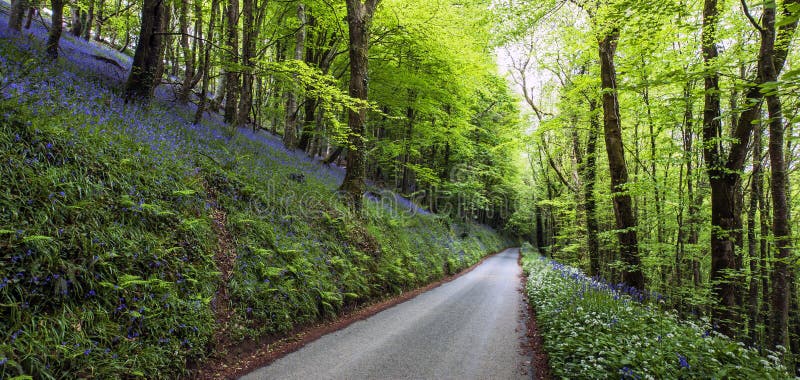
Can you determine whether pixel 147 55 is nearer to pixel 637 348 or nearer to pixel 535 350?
pixel 535 350

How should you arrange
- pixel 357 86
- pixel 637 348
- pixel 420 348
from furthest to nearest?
pixel 357 86 < pixel 420 348 < pixel 637 348

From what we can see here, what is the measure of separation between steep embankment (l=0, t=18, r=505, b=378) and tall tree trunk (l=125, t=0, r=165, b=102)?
43 cm

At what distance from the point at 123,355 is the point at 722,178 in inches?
406

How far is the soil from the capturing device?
16.0 feet

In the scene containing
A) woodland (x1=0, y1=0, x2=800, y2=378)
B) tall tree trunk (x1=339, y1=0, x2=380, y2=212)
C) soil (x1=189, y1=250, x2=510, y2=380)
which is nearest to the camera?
woodland (x1=0, y1=0, x2=800, y2=378)

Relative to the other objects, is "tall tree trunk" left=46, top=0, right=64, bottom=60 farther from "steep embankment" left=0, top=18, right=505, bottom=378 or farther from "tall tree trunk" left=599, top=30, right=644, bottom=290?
"tall tree trunk" left=599, top=30, right=644, bottom=290

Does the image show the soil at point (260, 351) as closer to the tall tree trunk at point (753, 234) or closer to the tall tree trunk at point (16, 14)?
the tall tree trunk at point (16, 14)

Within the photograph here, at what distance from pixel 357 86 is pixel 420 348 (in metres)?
8.22

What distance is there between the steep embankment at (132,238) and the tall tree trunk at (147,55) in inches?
17.0

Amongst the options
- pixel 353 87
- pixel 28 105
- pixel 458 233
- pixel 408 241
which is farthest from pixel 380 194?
pixel 28 105

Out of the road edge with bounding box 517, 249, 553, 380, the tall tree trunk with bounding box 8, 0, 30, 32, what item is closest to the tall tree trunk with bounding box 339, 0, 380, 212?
the road edge with bounding box 517, 249, 553, 380

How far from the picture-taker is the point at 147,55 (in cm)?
811

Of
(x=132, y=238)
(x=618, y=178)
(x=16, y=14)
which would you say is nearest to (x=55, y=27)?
(x=16, y=14)

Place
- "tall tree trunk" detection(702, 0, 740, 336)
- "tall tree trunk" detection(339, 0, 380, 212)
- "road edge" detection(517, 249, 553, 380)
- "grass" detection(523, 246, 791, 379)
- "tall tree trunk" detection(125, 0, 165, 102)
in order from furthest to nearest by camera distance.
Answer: "tall tree trunk" detection(339, 0, 380, 212) → "tall tree trunk" detection(125, 0, 165, 102) → "tall tree trunk" detection(702, 0, 740, 336) → "road edge" detection(517, 249, 553, 380) → "grass" detection(523, 246, 791, 379)
